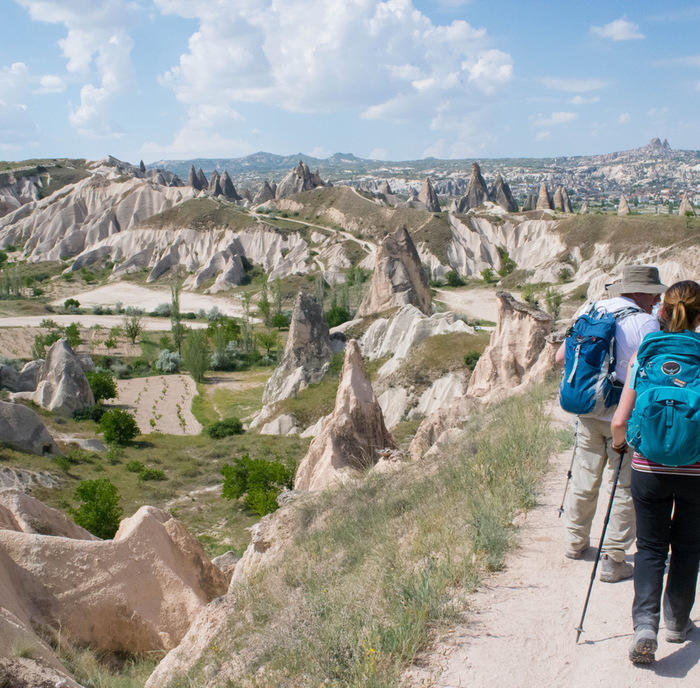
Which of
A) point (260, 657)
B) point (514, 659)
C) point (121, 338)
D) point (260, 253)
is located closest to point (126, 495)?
point (260, 657)

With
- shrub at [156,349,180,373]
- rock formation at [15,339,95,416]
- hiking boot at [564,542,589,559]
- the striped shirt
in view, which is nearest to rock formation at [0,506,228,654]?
hiking boot at [564,542,589,559]

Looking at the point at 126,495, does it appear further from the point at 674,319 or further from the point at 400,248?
the point at 400,248

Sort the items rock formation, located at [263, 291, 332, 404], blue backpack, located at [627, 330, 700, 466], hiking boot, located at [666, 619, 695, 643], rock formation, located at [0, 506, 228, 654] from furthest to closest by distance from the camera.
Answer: rock formation, located at [263, 291, 332, 404] → rock formation, located at [0, 506, 228, 654] → hiking boot, located at [666, 619, 695, 643] → blue backpack, located at [627, 330, 700, 466]

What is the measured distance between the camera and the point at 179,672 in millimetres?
5266

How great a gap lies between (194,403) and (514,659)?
114 feet

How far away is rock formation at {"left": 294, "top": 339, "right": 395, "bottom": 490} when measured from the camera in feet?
44.8

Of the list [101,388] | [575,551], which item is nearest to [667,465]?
[575,551]

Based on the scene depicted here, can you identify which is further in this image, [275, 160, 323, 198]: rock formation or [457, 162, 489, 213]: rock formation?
[275, 160, 323, 198]: rock formation

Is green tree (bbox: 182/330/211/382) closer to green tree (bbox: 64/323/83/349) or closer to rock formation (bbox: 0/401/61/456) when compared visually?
green tree (bbox: 64/323/83/349)

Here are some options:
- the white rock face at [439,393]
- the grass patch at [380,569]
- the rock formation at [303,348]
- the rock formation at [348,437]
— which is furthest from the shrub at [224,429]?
the grass patch at [380,569]

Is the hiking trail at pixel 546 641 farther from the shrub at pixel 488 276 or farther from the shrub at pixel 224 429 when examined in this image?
the shrub at pixel 488 276

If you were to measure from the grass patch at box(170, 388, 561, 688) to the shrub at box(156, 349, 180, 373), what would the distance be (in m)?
37.9

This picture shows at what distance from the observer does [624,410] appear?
3.81 meters

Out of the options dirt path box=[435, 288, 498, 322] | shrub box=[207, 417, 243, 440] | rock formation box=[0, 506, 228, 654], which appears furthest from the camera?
dirt path box=[435, 288, 498, 322]
